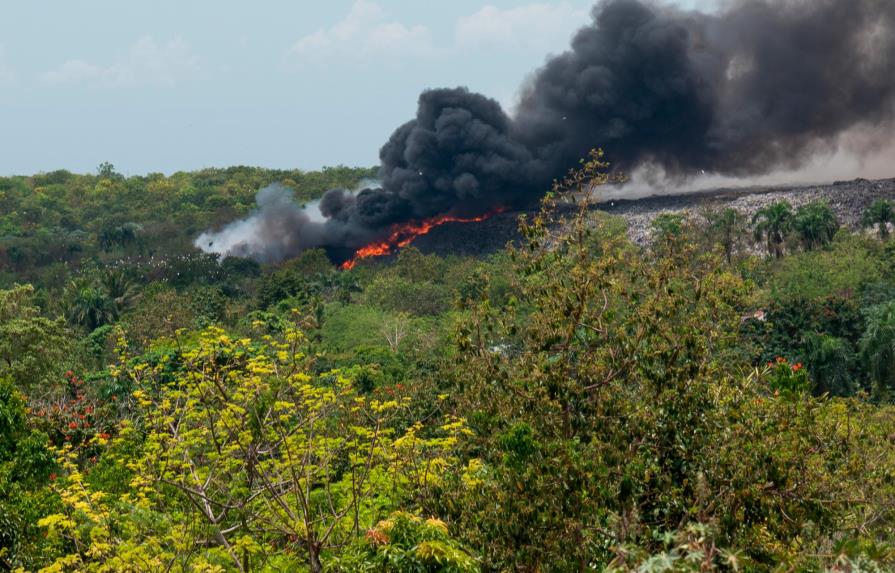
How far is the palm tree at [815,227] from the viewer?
58594mm

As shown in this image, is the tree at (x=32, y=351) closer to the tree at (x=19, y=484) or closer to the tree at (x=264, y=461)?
the tree at (x=19, y=484)

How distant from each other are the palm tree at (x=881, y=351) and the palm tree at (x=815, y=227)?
22.9 metres

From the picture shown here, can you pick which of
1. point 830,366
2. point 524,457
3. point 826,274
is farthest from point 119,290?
point 524,457

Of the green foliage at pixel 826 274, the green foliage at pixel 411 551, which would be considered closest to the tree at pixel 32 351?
the green foliage at pixel 411 551

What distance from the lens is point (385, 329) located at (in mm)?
48688

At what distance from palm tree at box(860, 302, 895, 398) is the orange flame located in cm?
5164

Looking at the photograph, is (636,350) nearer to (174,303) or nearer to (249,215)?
(174,303)

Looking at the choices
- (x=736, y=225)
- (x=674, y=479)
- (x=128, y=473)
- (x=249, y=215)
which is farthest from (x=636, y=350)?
(x=249, y=215)

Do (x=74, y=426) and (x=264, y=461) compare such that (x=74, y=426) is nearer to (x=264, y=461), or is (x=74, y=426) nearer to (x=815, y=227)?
(x=264, y=461)

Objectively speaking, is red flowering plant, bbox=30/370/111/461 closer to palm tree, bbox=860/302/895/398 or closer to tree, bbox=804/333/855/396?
tree, bbox=804/333/855/396

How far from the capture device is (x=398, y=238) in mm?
85062

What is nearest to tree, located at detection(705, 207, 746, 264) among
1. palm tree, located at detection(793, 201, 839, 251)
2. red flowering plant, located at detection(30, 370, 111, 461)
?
palm tree, located at detection(793, 201, 839, 251)

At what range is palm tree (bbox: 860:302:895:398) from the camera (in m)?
35.6

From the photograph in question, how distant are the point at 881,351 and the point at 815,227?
2513 centimetres
